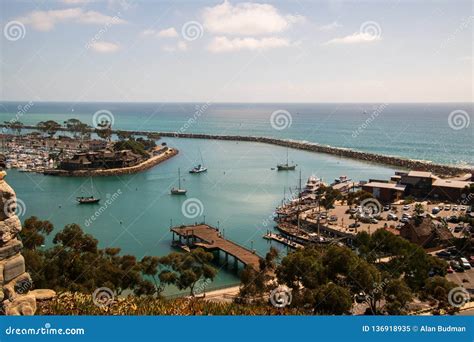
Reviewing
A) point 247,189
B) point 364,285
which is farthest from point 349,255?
point 247,189

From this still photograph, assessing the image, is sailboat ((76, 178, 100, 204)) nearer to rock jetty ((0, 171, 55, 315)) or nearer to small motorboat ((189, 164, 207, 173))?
small motorboat ((189, 164, 207, 173))

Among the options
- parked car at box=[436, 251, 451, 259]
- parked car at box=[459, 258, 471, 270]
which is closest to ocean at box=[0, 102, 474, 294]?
parked car at box=[436, 251, 451, 259]

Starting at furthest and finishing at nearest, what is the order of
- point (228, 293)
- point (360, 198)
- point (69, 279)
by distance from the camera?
point (360, 198)
point (228, 293)
point (69, 279)

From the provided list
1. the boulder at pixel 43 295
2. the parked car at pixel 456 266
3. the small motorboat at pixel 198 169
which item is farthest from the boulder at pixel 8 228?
the small motorboat at pixel 198 169

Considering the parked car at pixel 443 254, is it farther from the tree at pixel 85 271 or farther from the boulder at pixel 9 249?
the boulder at pixel 9 249

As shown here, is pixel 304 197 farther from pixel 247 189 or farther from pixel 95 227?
pixel 95 227

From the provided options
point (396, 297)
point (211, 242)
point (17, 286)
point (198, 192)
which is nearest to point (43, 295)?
point (17, 286)

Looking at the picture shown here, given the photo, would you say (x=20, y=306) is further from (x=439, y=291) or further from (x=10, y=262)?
(x=439, y=291)
